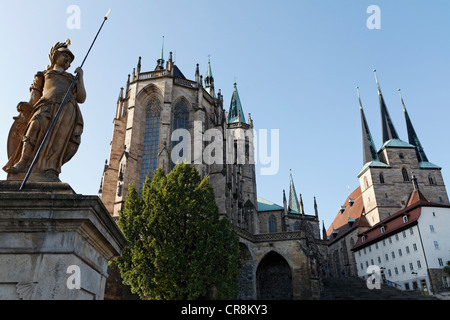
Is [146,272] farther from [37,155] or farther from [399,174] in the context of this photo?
[399,174]

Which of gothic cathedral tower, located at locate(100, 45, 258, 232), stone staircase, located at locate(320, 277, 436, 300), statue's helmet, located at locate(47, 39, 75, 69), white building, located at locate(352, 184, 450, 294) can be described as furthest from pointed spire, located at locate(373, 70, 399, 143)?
statue's helmet, located at locate(47, 39, 75, 69)

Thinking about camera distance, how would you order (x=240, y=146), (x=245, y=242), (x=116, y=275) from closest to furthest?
(x=116, y=275) → (x=245, y=242) → (x=240, y=146)

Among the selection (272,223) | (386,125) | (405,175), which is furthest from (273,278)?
(386,125)

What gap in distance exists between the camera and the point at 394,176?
51312 millimetres

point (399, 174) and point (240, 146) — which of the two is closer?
point (240, 146)

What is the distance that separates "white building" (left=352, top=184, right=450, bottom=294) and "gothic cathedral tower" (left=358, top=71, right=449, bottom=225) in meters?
9.01

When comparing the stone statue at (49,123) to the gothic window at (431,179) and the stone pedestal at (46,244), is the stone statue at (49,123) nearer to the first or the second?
the stone pedestal at (46,244)

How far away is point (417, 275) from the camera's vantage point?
111 feet

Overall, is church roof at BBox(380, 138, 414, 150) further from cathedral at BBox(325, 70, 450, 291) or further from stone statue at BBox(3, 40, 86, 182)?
stone statue at BBox(3, 40, 86, 182)

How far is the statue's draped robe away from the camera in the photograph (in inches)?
159

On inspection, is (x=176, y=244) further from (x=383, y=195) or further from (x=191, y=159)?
(x=383, y=195)

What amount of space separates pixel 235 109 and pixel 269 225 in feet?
58.4

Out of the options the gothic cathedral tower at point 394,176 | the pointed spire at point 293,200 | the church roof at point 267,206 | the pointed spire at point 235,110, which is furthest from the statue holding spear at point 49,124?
the pointed spire at point 293,200
